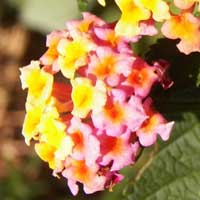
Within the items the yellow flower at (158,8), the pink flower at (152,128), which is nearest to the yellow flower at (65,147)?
the pink flower at (152,128)

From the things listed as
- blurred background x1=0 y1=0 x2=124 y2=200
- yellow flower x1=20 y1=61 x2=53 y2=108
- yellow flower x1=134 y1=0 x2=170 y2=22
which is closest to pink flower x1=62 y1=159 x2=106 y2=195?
yellow flower x1=20 y1=61 x2=53 y2=108

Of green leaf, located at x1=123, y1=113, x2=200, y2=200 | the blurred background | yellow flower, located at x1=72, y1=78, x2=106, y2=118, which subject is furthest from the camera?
the blurred background

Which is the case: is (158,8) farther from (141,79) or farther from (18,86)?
(18,86)

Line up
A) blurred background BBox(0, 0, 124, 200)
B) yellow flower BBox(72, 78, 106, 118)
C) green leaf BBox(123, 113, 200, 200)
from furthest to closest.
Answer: blurred background BBox(0, 0, 124, 200)
green leaf BBox(123, 113, 200, 200)
yellow flower BBox(72, 78, 106, 118)

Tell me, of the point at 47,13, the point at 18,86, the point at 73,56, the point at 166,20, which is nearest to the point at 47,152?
the point at 73,56

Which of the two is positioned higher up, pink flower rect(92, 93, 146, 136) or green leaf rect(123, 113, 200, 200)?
pink flower rect(92, 93, 146, 136)

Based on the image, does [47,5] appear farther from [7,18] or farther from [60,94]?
[60,94]

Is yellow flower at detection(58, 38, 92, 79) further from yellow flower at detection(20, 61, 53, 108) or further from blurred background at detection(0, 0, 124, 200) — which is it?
blurred background at detection(0, 0, 124, 200)
